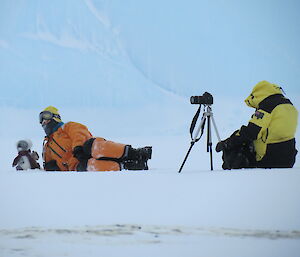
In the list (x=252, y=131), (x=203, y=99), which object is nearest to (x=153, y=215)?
(x=252, y=131)

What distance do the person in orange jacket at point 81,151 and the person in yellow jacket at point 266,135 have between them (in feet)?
2.73

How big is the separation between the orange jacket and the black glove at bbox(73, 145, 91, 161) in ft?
0.53

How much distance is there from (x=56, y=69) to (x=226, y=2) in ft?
38.4

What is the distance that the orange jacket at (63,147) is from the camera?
176 inches

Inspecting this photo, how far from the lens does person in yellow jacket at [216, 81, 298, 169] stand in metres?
3.73

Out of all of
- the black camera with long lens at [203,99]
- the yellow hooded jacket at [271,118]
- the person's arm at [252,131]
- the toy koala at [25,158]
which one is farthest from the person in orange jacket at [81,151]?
the yellow hooded jacket at [271,118]

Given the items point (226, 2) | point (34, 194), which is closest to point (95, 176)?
point (34, 194)

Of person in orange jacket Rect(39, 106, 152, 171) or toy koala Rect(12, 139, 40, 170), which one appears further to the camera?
toy koala Rect(12, 139, 40, 170)

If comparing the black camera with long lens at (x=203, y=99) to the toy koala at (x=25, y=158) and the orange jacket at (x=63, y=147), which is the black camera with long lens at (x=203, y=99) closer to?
the orange jacket at (x=63, y=147)

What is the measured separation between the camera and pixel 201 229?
202 centimetres

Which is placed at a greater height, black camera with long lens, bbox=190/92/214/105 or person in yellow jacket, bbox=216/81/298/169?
black camera with long lens, bbox=190/92/214/105

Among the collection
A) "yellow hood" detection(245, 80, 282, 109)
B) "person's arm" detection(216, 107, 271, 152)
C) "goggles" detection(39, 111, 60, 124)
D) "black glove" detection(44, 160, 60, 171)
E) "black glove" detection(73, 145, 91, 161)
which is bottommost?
"black glove" detection(44, 160, 60, 171)

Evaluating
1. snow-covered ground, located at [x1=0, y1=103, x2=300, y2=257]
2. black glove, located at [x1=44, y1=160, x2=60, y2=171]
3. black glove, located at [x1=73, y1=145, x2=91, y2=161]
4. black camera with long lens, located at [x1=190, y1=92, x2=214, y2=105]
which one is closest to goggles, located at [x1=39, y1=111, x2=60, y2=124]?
black glove, located at [x1=44, y1=160, x2=60, y2=171]

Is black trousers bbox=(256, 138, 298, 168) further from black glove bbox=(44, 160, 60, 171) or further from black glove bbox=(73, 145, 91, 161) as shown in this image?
black glove bbox=(44, 160, 60, 171)
